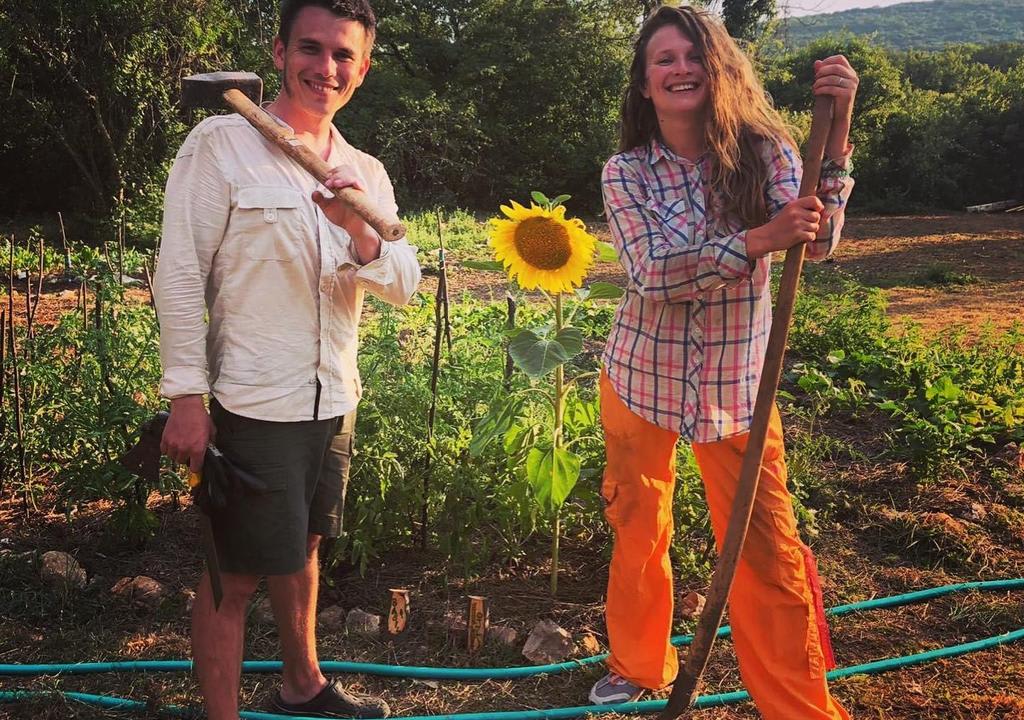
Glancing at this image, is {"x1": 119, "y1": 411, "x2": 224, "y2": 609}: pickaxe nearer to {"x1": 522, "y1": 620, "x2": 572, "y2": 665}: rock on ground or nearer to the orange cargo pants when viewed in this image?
the orange cargo pants

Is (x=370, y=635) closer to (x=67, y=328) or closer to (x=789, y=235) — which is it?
(x=789, y=235)

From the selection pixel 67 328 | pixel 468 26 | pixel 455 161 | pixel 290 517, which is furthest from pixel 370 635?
pixel 468 26

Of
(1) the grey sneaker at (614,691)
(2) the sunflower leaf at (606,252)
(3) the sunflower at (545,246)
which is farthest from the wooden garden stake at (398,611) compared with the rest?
(2) the sunflower leaf at (606,252)

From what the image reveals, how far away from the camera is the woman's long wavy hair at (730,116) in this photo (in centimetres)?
191

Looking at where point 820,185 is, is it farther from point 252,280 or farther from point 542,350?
point 252,280

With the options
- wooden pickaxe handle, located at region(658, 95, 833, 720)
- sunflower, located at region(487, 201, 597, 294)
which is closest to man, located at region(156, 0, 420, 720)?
sunflower, located at region(487, 201, 597, 294)

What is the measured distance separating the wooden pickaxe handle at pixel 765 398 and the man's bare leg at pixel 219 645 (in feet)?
3.44

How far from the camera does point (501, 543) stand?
301 centimetres

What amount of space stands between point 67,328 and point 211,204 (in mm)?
2407

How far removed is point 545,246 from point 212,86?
38.2 inches

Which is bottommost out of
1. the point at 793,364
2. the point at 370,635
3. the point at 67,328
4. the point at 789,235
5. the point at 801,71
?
the point at 370,635

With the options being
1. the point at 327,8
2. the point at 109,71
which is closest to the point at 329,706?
the point at 327,8

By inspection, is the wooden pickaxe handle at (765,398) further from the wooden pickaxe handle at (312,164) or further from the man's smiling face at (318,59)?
the man's smiling face at (318,59)

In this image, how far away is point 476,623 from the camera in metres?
2.61
